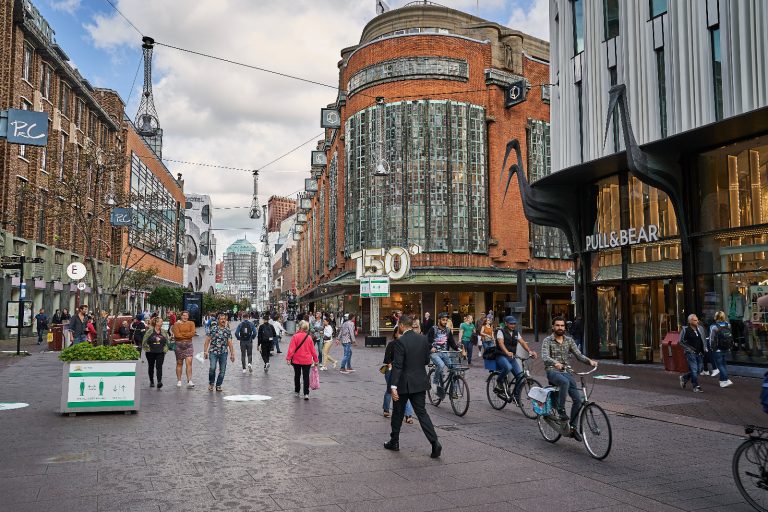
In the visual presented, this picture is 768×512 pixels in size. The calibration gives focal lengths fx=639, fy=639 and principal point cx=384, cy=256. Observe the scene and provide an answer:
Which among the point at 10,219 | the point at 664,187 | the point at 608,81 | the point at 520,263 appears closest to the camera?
the point at 664,187

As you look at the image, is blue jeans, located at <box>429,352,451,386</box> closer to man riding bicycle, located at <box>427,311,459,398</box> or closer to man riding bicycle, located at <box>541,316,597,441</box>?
man riding bicycle, located at <box>427,311,459,398</box>

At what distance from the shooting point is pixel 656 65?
1912 cm

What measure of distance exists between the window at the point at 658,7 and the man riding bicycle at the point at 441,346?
37.1 feet

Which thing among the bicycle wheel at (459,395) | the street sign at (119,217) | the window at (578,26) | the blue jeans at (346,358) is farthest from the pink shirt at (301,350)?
the window at (578,26)

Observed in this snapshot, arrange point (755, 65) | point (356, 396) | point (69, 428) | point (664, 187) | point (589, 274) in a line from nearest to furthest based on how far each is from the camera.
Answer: point (69, 428) < point (356, 396) < point (755, 65) < point (664, 187) < point (589, 274)

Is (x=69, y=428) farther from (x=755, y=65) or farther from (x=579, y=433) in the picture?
(x=755, y=65)

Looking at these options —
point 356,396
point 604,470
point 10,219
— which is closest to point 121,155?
point 356,396

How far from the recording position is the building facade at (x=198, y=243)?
12106 centimetres

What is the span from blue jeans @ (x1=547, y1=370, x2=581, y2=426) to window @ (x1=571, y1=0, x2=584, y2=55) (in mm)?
17453

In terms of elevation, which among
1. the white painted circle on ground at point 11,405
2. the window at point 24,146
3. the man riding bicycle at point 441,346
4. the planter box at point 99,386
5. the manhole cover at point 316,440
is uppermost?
the window at point 24,146

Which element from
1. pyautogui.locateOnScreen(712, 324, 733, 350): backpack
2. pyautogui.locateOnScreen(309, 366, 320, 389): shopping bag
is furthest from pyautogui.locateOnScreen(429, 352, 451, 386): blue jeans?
pyautogui.locateOnScreen(712, 324, 733, 350): backpack

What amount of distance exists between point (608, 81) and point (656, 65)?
2.21 m

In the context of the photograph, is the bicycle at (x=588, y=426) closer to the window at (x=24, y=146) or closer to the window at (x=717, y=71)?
the window at (x=717, y=71)

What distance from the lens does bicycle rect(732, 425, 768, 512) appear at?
5.91 m
